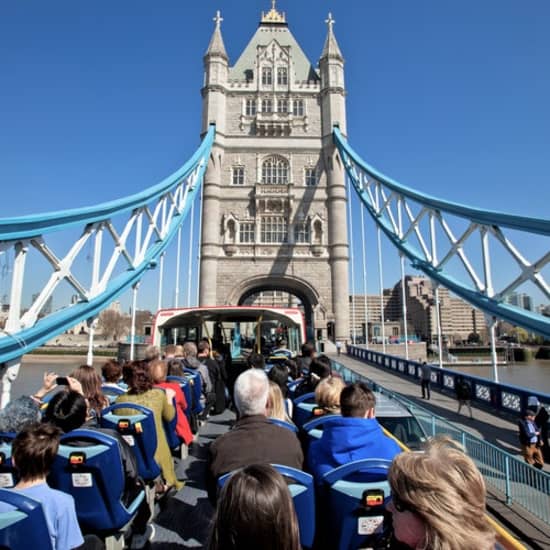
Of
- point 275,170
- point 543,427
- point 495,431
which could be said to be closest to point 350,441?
point 543,427

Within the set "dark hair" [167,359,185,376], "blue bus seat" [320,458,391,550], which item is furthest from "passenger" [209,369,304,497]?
"dark hair" [167,359,185,376]

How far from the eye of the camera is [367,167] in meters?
22.8

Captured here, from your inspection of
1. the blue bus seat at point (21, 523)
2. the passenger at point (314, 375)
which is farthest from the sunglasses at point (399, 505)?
the passenger at point (314, 375)

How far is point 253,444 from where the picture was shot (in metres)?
2.31

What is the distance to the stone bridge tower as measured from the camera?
26.3 metres

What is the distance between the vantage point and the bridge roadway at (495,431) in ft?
11.7

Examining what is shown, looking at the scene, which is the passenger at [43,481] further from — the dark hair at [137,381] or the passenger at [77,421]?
the dark hair at [137,381]

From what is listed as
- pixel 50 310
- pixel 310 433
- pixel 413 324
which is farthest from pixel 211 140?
pixel 413 324

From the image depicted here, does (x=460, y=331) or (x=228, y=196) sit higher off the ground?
(x=228, y=196)

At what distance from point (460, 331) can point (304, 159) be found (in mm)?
116534

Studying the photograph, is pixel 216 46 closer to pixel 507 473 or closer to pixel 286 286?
pixel 286 286

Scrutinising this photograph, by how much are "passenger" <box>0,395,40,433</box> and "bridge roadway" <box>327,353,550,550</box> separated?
4.03 meters

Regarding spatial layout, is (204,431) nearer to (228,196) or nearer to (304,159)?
(228,196)

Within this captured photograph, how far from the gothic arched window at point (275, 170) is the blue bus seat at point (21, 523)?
2717cm
